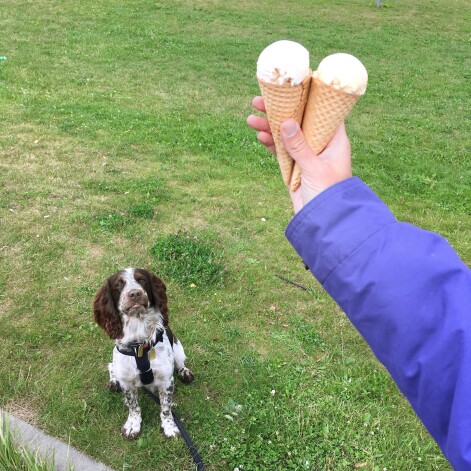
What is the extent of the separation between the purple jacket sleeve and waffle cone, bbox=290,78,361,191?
59 centimetres

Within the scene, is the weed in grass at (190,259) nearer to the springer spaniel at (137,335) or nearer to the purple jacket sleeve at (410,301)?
the springer spaniel at (137,335)

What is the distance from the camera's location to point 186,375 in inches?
152

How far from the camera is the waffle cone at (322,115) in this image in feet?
6.42

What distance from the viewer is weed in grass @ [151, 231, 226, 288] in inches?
193

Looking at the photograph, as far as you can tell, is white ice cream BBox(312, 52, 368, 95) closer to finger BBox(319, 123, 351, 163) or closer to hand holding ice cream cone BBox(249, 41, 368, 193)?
hand holding ice cream cone BBox(249, 41, 368, 193)

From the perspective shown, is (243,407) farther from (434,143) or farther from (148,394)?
(434,143)

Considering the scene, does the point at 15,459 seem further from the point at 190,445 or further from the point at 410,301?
the point at 410,301

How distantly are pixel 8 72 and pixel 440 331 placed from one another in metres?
10.7

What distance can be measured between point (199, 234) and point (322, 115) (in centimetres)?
373

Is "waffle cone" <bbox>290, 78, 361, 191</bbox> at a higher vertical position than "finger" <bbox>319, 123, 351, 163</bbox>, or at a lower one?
higher

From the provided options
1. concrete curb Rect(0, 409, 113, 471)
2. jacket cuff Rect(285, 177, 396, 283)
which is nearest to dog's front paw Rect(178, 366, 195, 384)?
concrete curb Rect(0, 409, 113, 471)

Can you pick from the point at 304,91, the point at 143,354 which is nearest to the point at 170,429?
the point at 143,354

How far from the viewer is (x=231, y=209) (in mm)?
6219

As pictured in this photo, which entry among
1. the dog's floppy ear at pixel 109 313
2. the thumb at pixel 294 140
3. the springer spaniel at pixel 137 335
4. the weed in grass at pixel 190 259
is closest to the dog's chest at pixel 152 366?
the springer spaniel at pixel 137 335
